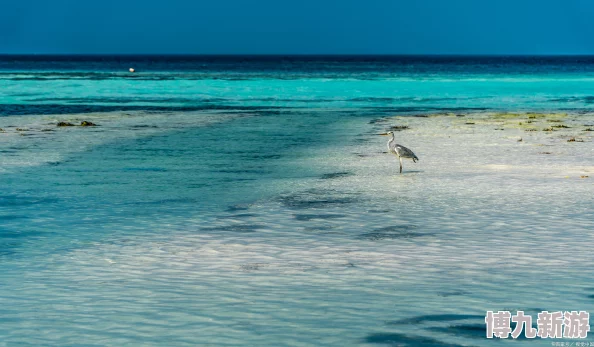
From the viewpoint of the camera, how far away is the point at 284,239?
12383 mm

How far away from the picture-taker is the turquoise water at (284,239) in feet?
27.7

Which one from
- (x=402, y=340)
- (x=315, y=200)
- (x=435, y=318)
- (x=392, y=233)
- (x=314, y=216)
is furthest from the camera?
(x=315, y=200)

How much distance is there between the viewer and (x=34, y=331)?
8.16 meters

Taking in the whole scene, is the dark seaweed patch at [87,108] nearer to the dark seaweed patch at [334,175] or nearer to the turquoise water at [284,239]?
the turquoise water at [284,239]

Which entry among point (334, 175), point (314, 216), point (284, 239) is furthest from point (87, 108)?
point (284, 239)

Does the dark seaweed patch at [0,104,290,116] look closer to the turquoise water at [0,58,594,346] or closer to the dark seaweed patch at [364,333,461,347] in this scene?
the turquoise water at [0,58,594,346]

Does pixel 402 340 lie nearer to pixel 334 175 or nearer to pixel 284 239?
pixel 284 239

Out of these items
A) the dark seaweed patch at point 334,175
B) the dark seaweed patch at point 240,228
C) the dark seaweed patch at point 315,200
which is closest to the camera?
the dark seaweed patch at point 240,228

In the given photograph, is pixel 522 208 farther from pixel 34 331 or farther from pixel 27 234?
pixel 34 331

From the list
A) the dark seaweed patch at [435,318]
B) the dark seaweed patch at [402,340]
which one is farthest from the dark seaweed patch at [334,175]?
the dark seaweed patch at [402,340]

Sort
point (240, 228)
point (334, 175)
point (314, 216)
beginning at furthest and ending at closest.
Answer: point (334, 175) → point (314, 216) → point (240, 228)

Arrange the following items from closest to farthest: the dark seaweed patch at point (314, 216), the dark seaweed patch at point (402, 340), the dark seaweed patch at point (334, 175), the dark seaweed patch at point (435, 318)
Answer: the dark seaweed patch at point (402, 340), the dark seaweed patch at point (435, 318), the dark seaweed patch at point (314, 216), the dark seaweed patch at point (334, 175)

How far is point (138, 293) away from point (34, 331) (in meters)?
1.46

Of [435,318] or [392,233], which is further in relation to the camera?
[392,233]
